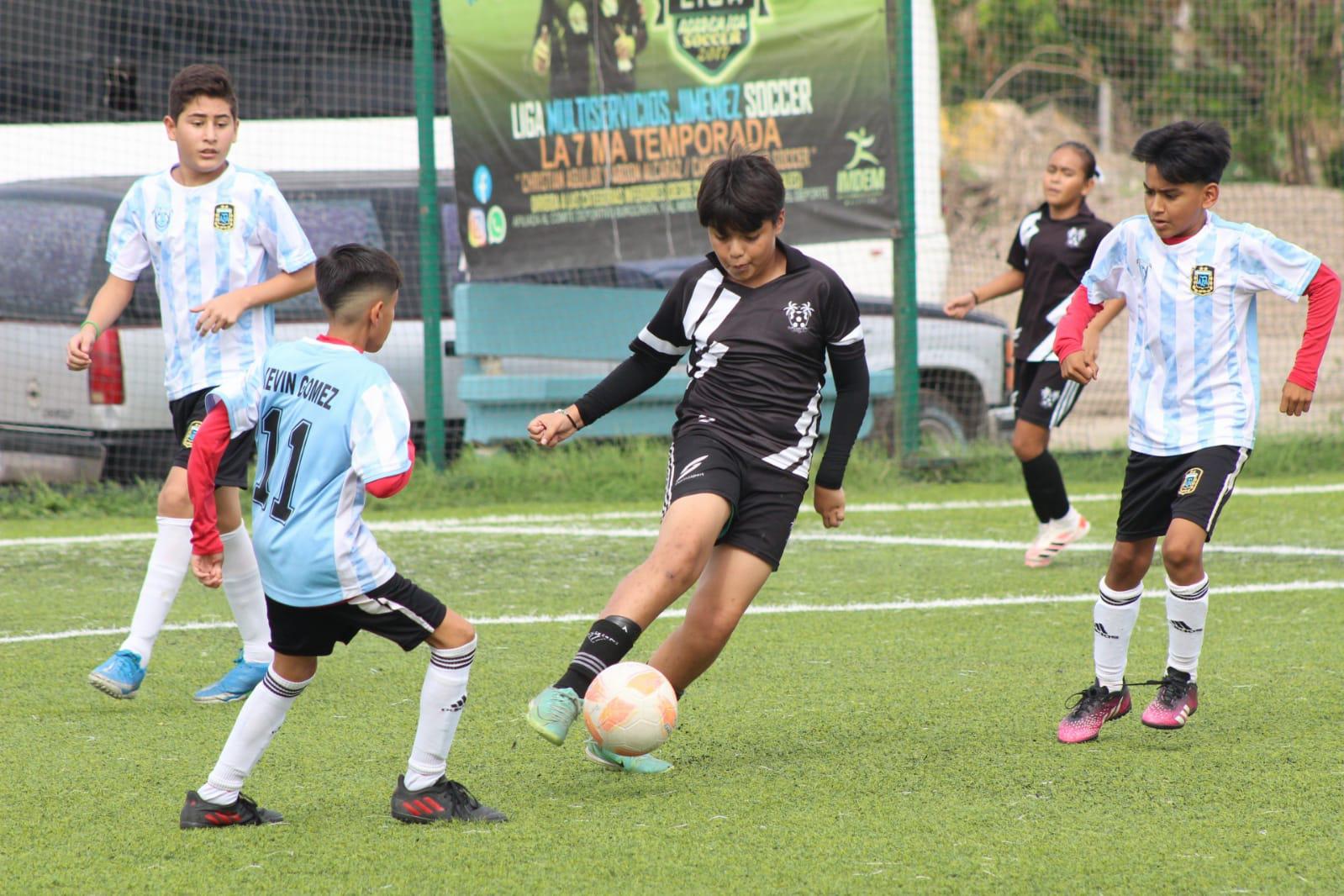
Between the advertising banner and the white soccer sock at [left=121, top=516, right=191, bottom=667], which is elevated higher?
the advertising banner

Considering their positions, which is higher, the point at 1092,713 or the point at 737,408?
the point at 737,408

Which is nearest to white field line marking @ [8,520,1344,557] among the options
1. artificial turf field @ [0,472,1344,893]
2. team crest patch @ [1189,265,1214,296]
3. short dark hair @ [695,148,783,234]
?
artificial turf field @ [0,472,1344,893]

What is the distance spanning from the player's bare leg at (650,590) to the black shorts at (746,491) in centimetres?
8

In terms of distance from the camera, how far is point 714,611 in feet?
15.0

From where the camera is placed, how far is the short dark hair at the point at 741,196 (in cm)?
451

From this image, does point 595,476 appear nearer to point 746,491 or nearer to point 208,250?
point 208,250

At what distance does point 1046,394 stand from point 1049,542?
0.71 meters

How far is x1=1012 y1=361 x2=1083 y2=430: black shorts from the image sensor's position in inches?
299

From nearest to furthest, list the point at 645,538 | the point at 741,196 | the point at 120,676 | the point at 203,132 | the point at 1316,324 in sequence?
1. the point at 741,196
2. the point at 1316,324
3. the point at 120,676
4. the point at 203,132
5. the point at 645,538

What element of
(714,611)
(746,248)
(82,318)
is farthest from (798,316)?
(82,318)

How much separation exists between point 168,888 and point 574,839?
94 centimetres

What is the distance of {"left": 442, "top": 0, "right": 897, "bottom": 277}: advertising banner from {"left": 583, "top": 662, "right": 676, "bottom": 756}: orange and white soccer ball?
20.9ft

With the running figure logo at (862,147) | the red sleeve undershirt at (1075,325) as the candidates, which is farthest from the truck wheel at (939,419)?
the red sleeve undershirt at (1075,325)

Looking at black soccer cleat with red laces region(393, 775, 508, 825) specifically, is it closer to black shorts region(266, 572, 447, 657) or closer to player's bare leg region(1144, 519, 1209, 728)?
black shorts region(266, 572, 447, 657)
